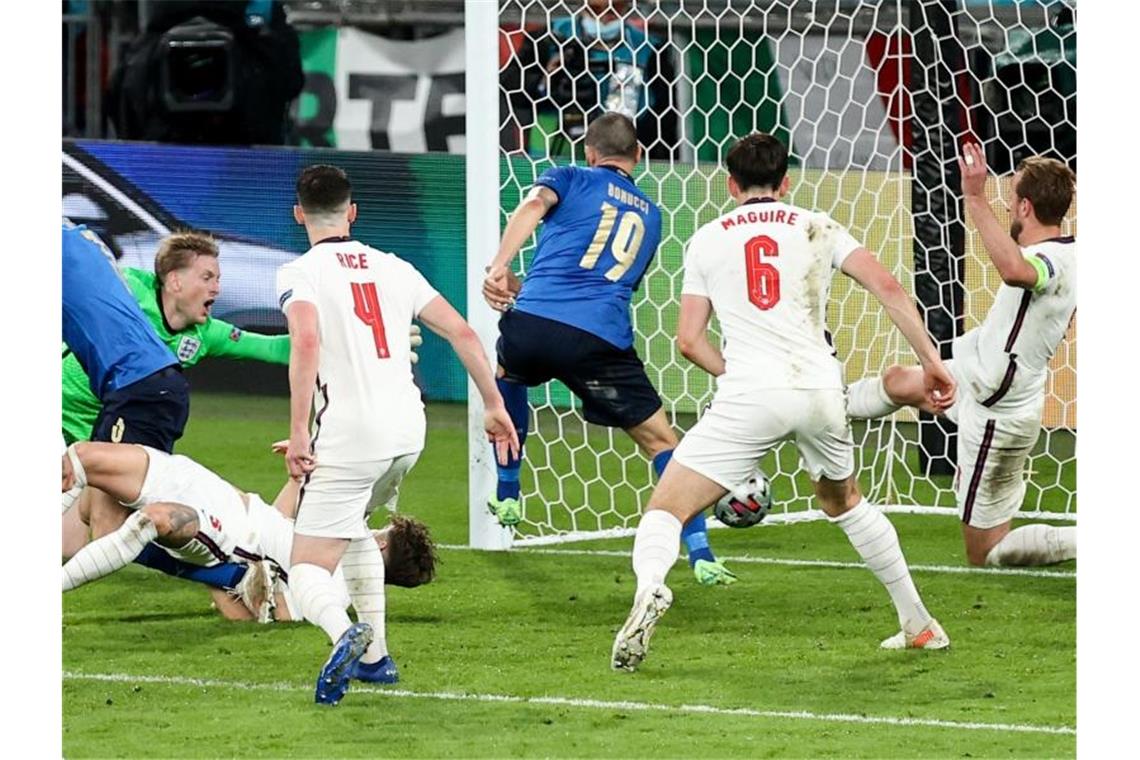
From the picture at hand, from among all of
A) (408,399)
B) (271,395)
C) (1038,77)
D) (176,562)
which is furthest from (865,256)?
(271,395)

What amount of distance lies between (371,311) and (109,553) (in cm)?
130

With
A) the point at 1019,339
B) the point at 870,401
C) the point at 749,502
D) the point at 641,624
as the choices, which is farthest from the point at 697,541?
the point at 641,624

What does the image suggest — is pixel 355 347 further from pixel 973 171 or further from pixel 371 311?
pixel 973 171

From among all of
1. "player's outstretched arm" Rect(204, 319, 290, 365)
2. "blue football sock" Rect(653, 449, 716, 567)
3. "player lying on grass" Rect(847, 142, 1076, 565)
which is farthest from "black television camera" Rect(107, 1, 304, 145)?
"blue football sock" Rect(653, 449, 716, 567)

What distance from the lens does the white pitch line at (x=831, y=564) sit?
832 centimetres

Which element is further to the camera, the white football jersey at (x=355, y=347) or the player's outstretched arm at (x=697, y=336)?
the player's outstretched arm at (x=697, y=336)

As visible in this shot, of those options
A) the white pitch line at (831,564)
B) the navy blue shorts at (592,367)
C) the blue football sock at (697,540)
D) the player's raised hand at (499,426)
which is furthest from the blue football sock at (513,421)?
the player's raised hand at (499,426)

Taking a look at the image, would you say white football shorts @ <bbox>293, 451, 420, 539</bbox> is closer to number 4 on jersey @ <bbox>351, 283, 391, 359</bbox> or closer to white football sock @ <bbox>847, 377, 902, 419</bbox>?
number 4 on jersey @ <bbox>351, 283, 391, 359</bbox>

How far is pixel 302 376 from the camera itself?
6.02 m

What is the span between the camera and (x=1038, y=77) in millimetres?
11844

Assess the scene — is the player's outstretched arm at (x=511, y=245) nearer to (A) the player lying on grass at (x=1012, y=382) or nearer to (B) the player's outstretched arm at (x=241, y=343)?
(B) the player's outstretched arm at (x=241, y=343)

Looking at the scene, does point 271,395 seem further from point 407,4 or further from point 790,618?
point 790,618
